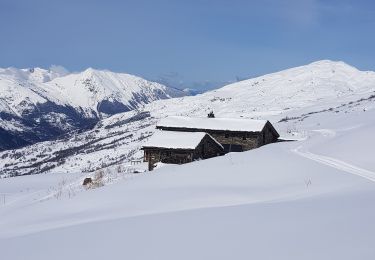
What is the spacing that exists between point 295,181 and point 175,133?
35209 millimetres

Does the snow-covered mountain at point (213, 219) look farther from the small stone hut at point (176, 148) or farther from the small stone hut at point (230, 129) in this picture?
the small stone hut at point (230, 129)

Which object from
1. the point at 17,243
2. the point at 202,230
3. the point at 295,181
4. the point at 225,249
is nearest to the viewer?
the point at 225,249

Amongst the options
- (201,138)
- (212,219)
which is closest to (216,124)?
(201,138)

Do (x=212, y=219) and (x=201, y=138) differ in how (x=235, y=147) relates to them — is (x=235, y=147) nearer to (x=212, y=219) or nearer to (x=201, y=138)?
(x=201, y=138)

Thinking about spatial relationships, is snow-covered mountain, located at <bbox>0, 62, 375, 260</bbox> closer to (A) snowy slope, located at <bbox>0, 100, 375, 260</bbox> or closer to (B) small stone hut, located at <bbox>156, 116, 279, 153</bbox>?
(A) snowy slope, located at <bbox>0, 100, 375, 260</bbox>

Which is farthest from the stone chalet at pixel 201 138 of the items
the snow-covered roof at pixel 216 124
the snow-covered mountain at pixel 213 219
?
the snow-covered mountain at pixel 213 219

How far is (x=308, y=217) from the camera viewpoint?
34.3 feet

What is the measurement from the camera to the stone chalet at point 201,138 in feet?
163

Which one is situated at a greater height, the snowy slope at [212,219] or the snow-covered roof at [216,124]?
the snow-covered roof at [216,124]

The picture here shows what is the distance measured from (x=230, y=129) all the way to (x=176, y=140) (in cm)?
948

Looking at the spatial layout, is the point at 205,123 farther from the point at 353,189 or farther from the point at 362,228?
the point at 362,228

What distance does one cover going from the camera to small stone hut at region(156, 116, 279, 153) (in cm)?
5706

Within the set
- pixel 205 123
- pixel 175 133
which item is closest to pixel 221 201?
pixel 175 133

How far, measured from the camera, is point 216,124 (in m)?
58.1
